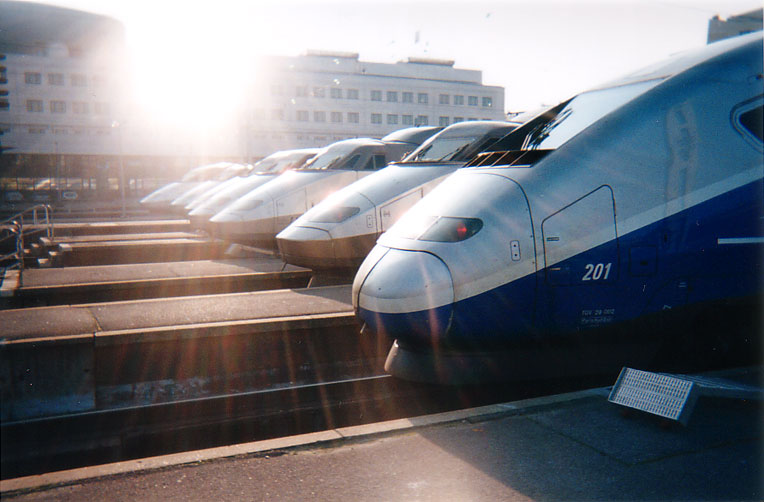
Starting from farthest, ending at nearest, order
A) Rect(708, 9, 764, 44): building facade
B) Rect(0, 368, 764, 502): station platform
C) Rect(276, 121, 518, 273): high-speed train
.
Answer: Rect(708, 9, 764, 44): building facade → Rect(276, 121, 518, 273): high-speed train → Rect(0, 368, 764, 502): station platform

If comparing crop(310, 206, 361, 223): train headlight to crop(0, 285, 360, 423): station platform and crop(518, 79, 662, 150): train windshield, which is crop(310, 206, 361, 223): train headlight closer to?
crop(0, 285, 360, 423): station platform

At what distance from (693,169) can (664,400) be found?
1.98m

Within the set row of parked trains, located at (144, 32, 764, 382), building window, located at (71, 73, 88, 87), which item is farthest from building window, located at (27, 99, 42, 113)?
row of parked trains, located at (144, 32, 764, 382)

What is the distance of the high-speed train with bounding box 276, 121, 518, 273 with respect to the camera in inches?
381

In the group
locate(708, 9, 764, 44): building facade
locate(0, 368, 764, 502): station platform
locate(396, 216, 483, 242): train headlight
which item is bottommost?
locate(0, 368, 764, 502): station platform

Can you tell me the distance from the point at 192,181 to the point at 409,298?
95.0 feet

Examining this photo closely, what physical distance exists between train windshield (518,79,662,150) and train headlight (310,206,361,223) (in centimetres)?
388

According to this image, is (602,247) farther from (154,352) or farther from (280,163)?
(280,163)

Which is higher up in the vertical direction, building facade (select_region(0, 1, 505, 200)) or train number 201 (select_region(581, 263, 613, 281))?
building facade (select_region(0, 1, 505, 200))

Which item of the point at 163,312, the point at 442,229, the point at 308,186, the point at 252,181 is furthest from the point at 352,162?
the point at 442,229

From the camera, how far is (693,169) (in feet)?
18.4

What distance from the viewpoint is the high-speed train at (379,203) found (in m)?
9.68

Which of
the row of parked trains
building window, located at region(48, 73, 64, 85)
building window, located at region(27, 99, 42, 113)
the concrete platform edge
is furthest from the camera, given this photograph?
building window, located at region(48, 73, 64, 85)

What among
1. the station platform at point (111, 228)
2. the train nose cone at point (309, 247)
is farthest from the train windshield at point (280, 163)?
the train nose cone at point (309, 247)
